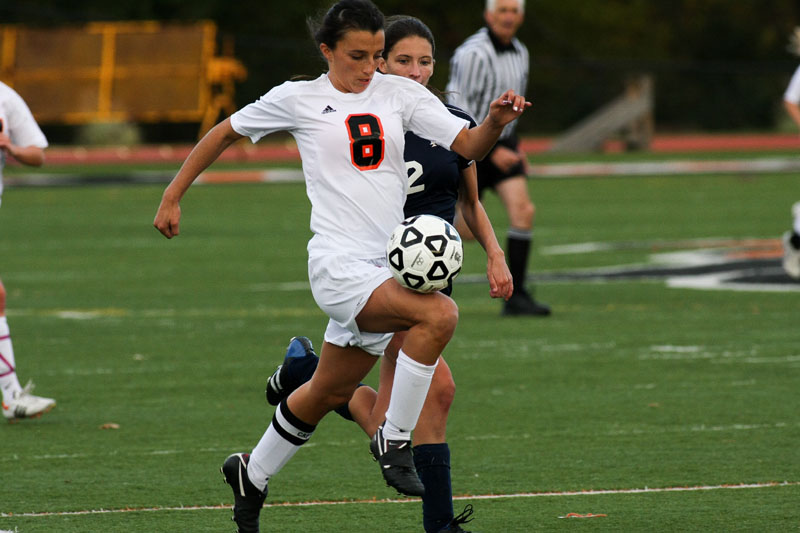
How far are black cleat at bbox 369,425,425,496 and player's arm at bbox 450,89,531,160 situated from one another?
3.56 ft

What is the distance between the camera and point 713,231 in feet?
65.6

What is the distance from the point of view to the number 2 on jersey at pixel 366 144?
215 inches

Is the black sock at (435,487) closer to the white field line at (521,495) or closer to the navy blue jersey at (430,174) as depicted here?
the white field line at (521,495)

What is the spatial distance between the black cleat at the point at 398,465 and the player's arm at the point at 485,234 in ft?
2.39

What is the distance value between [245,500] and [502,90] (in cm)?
687

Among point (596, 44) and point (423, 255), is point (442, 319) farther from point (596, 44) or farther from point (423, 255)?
point (596, 44)

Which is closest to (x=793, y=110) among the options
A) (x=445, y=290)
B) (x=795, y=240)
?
(x=795, y=240)

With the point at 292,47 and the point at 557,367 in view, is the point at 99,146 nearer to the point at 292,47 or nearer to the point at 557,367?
the point at 292,47

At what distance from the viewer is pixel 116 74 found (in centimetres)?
3994

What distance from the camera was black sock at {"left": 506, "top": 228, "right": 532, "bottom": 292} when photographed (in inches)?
485

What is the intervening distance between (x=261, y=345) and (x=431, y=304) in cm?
580

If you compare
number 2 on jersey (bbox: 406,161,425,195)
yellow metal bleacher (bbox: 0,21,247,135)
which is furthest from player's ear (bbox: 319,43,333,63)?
yellow metal bleacher (bbox: 0,21,247,135)

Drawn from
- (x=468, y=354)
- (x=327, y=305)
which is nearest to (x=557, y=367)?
(x=468, y=354)

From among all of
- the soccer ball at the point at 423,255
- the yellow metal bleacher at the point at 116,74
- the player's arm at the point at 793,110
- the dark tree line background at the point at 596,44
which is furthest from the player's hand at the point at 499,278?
the dark tree line background at the point at 596,44
